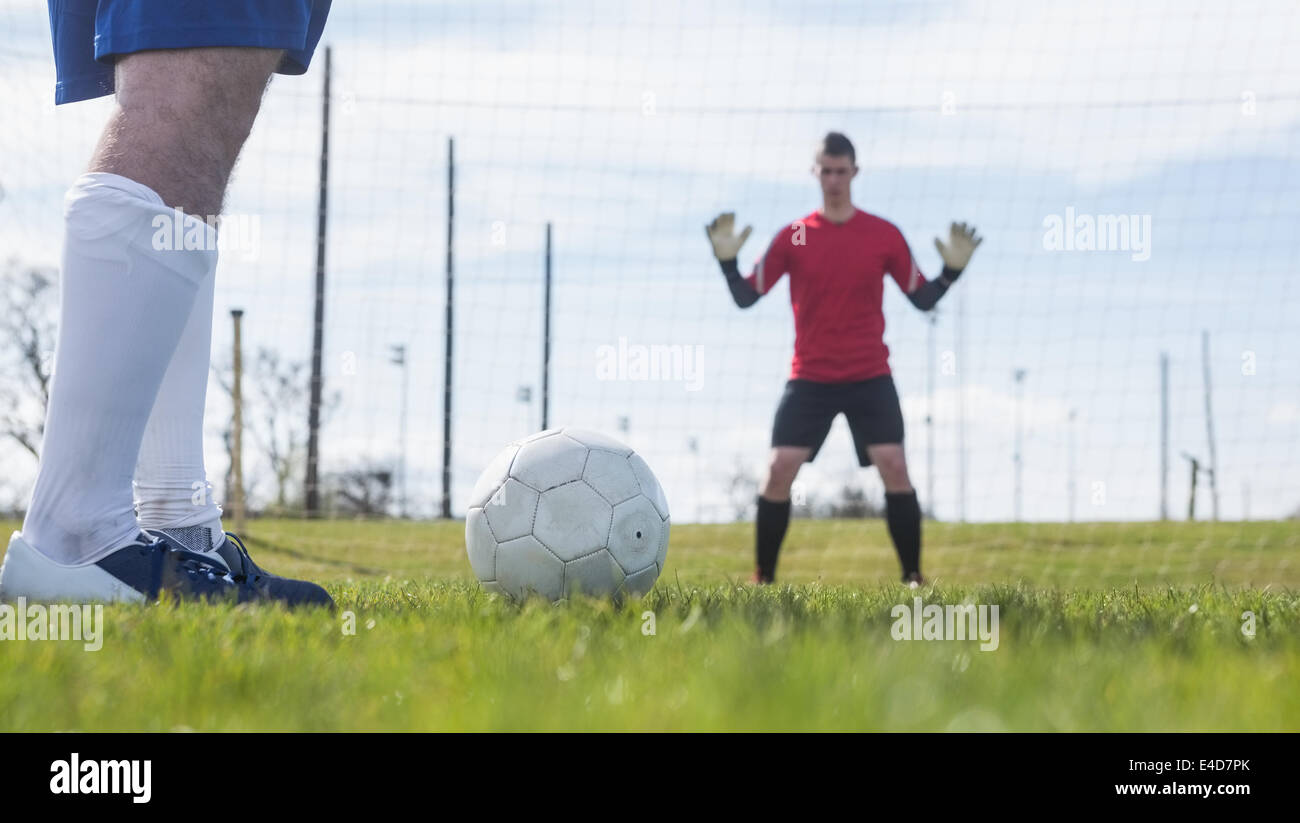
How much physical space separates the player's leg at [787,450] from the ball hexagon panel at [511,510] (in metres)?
2.87

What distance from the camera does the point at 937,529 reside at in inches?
616

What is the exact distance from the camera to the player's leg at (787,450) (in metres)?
5.99

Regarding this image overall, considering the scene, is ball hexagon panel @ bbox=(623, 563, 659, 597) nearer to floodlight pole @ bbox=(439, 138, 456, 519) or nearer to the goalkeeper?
Result: the goalkeeper

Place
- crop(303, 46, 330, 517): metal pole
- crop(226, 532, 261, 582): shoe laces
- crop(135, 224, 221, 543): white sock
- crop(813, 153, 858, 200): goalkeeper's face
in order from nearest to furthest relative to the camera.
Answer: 1. crop(226, 532, 261, 582): shoe laces
2. crop(135, 224, 221, 543): white sock
3. crop(813, 153, 858, 200): goalkeeper's face
4. crop(303, 46, 330, 517): metal pole

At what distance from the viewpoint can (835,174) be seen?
6.20 m

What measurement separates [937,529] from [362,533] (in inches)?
311

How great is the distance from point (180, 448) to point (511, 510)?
91 centimetres

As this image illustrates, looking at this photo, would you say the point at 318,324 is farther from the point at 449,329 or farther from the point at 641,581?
the point at 641,581

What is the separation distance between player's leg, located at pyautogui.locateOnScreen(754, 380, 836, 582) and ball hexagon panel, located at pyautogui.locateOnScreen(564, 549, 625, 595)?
2.90 m

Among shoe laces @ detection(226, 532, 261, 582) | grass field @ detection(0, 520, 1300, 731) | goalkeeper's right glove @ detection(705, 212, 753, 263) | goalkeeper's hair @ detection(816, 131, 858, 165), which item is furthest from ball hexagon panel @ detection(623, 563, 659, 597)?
goalkeeper's hair @ detection(816, 131, 858, 165)

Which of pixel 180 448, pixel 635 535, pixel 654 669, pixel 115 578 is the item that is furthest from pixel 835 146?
pixel 654 669

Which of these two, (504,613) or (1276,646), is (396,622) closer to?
(504,613)

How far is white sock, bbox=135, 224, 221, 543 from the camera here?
2.91 meters
